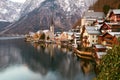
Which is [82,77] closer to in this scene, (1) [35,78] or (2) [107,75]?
(1) [35,78]

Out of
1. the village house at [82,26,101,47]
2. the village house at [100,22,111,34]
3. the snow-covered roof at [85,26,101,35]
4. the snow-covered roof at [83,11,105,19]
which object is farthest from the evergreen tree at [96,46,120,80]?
the snow-covered roof at [83,11,105,19]

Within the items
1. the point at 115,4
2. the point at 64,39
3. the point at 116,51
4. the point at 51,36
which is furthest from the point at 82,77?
the point at 51,36

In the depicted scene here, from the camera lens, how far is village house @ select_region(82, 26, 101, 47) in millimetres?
44688

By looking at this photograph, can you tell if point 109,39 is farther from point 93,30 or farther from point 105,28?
point 93,30

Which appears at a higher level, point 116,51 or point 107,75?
point 116,51

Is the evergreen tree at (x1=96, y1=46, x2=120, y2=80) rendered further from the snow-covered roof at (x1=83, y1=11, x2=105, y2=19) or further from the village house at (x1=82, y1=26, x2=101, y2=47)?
the snow-covered roof at (x1=83, y1=11, x2=105, y2=19)

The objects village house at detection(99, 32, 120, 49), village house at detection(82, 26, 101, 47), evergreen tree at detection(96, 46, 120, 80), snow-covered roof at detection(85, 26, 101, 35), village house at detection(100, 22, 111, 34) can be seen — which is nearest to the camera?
evergreen tree at detection(96, 46, 120, 80)

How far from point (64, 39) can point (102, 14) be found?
18200 millimetres

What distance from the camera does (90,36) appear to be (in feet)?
147

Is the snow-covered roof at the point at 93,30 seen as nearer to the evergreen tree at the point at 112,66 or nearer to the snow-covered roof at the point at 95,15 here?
the snow-covered roof at the point at 95,15

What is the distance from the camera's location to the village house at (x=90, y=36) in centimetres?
4469

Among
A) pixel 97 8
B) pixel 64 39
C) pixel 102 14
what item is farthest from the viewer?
pixel 97 8

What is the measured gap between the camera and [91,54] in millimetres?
38906

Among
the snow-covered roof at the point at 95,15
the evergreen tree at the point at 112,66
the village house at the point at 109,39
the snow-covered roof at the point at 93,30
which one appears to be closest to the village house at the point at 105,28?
the village house at the point at 109,39
